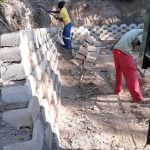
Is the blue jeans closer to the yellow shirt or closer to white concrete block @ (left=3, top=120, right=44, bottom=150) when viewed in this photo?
the yellow shirt

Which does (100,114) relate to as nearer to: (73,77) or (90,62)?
(73,77)

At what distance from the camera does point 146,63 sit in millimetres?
2836

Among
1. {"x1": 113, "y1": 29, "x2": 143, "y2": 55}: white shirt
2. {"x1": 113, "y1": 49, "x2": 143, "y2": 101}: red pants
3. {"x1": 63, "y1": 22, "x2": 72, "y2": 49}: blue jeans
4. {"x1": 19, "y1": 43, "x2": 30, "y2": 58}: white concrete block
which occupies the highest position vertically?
{"x1": 19, "y1": 43, "x2": 30, "y2": 58}: white concrete block

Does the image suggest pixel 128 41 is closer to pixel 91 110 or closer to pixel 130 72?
pixel 130 72

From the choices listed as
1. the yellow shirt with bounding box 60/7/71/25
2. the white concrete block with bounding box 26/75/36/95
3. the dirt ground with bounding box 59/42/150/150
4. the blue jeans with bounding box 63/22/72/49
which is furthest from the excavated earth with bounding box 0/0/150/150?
the yellow shirt with bounding box 60/7/71/25

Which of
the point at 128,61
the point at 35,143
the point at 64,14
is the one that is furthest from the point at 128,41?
the point at 64,14

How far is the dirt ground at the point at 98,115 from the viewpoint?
4816 millimetres

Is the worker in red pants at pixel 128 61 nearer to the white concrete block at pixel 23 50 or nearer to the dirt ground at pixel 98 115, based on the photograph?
the dirt ground at pixel 98 115

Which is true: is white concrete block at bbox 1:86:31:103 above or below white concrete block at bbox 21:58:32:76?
below

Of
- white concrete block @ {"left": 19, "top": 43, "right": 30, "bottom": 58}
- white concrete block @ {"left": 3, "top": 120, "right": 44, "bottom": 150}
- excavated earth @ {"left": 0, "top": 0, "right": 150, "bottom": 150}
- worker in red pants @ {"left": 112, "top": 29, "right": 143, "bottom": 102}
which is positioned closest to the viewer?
white concrete block @ {"left": 3, "top": 120, "right": 44, "bottom": 150}

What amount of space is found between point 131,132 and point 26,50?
207cm

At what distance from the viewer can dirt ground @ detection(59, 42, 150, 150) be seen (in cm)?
482

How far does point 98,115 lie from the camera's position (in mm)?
5977

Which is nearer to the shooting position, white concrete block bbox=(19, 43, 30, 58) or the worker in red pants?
white concrete block bbox=(19, 43, 30, 58)
